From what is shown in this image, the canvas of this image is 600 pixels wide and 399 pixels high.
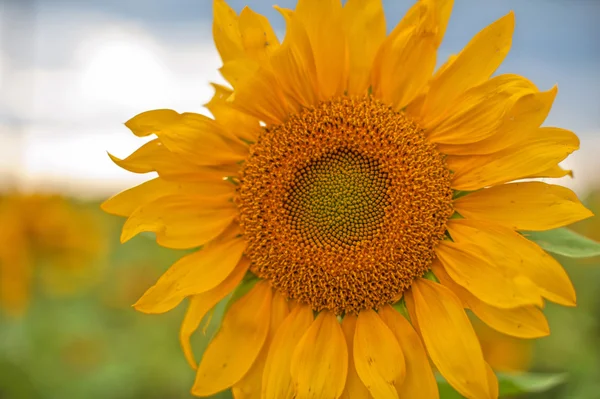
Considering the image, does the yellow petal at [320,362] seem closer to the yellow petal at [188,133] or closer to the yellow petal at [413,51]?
the yellow petal at [188,133]

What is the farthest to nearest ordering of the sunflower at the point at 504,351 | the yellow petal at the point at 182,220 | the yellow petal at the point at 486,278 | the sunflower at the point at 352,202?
the sunflower at the point at 504,351, the yellow petal at the point at 182,220, the sunflower at the point at 352,202, the yellow petal at the point at 486,278

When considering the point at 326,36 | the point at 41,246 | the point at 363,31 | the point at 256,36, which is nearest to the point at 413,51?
the point at 363,31

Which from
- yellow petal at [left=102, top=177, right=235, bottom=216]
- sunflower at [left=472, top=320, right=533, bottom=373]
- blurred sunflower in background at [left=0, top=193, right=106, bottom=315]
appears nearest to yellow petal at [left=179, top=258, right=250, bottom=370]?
yellow petal at [left=102, top=177, right=235, bottom=216]

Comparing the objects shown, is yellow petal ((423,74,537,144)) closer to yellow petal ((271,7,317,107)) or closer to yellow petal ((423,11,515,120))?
yellow petal ((423,11,515,120))

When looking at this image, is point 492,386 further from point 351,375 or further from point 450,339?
point 351,375

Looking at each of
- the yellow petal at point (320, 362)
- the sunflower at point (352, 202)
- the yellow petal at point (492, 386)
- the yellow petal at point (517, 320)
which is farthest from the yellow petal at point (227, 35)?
the yellow petal at point (492, 386)
